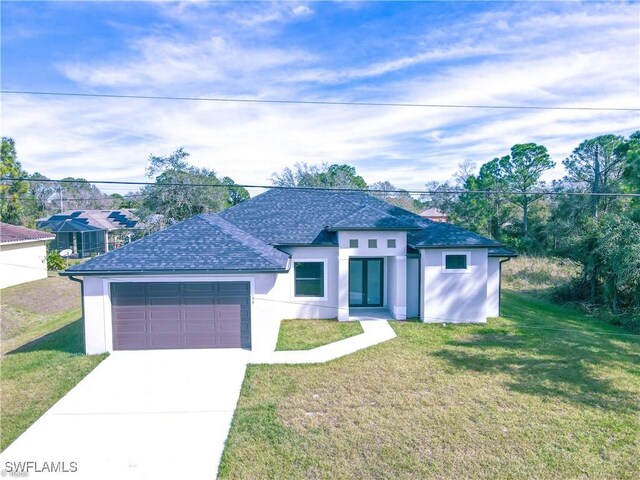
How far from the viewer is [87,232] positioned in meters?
35.5

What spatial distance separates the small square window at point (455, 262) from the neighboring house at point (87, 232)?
92.9 feet

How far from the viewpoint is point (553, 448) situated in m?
6.11

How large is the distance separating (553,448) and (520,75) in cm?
923

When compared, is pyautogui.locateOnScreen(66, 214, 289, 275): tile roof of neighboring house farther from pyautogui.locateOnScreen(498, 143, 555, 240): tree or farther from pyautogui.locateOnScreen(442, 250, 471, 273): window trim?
pyautogui.locateOnScreen(498, 143, 555, 240): tree

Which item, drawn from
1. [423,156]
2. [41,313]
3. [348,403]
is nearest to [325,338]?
[348,403]

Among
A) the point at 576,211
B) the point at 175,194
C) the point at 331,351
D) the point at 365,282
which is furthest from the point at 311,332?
the point at 576,211

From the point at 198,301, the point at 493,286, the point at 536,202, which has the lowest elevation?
the point at 493,286

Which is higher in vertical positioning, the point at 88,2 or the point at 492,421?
the point at 88,2

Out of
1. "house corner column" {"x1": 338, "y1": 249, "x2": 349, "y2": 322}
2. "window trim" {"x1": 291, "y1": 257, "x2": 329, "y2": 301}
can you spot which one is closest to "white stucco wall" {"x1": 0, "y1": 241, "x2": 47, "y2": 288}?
"window trim" {"x1": 291, "y1": 257, "x2": 329, "y2": 301}

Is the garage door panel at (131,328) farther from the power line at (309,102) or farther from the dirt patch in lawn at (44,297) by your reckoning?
the dirt patch in lawn at (44,297)

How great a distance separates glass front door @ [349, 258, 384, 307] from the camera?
1498 centimetres

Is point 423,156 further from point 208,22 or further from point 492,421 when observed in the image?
point 492,421

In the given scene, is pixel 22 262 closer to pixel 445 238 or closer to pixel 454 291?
pixel 445 238

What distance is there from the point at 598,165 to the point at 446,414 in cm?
3752
